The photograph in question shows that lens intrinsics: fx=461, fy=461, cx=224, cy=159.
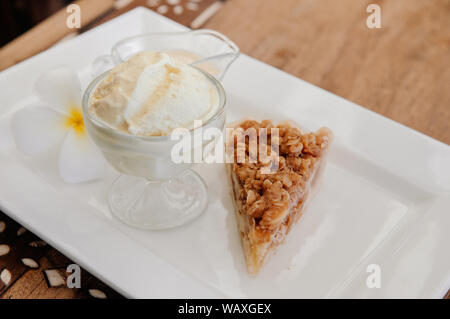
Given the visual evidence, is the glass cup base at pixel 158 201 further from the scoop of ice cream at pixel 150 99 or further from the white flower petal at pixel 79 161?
the scoop of ice cream at pixel 150 99

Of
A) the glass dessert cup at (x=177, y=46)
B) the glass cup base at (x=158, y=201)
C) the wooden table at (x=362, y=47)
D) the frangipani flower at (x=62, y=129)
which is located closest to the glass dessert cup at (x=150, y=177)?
the glass cup base at (x=158, y=201)

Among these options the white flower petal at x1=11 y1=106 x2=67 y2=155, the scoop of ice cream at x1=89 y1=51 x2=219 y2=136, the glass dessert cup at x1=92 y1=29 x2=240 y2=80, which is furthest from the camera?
the glass dessert cup at x1=92 y1=29 x2=240 y2=80

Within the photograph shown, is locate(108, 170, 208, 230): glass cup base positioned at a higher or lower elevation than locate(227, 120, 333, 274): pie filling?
lower

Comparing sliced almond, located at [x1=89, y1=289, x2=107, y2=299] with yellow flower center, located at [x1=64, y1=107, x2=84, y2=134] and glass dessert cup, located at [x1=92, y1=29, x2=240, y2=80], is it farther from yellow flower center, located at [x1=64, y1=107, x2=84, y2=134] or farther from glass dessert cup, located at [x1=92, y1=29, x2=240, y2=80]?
glass dessert cup, located at [x1=92, y1=29, x2=240, y2=80]

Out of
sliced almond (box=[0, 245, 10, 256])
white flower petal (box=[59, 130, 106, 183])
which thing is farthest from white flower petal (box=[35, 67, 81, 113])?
sliced almond (box=[0, 245, 10, 256])

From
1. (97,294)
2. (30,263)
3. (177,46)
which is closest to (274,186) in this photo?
(97,294)
